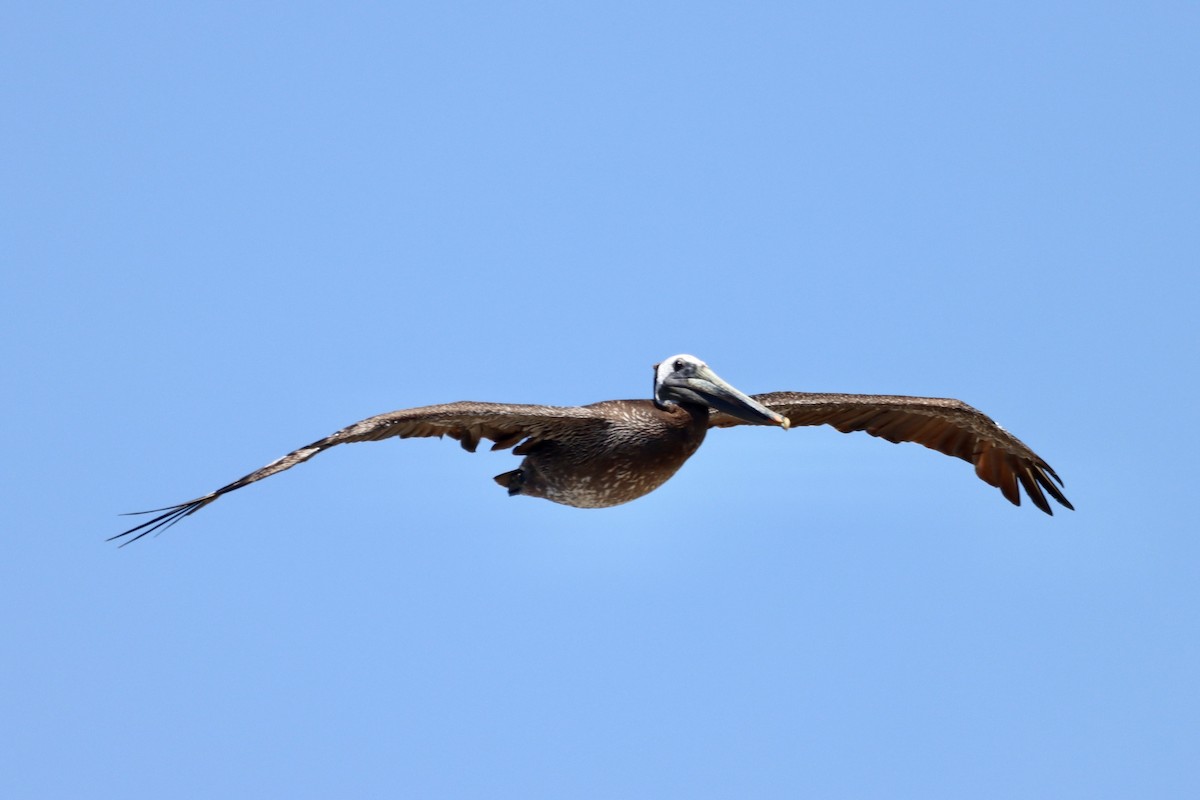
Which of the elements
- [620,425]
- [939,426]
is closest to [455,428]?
[620,425]

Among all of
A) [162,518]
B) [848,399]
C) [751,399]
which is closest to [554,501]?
[751,399]

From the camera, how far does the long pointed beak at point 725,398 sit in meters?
14.0

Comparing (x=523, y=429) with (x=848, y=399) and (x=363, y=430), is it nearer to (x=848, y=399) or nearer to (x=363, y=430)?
(x=363, y=430)

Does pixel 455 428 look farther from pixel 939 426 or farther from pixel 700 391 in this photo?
pixel 939 426

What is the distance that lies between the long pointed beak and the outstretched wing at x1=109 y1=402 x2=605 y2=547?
1.08 m

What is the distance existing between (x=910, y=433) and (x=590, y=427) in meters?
3.73

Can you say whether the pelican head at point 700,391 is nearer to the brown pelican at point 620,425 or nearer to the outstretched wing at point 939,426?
the brown pelican at point 620,425

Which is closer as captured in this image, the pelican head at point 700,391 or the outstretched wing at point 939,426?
the pelican head at point 700,391

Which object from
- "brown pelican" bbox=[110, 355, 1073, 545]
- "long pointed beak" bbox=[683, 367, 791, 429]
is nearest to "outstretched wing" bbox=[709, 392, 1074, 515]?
"brown pelican" bbox=[110, 355, 1073, 545]

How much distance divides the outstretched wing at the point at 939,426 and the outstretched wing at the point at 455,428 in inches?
81.6

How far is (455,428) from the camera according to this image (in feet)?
43.2

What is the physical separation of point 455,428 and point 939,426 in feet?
16.6

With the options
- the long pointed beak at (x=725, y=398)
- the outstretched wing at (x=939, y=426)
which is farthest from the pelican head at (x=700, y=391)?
the outstretched wing at (x=939, y=426)

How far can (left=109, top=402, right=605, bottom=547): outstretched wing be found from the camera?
11.4m
